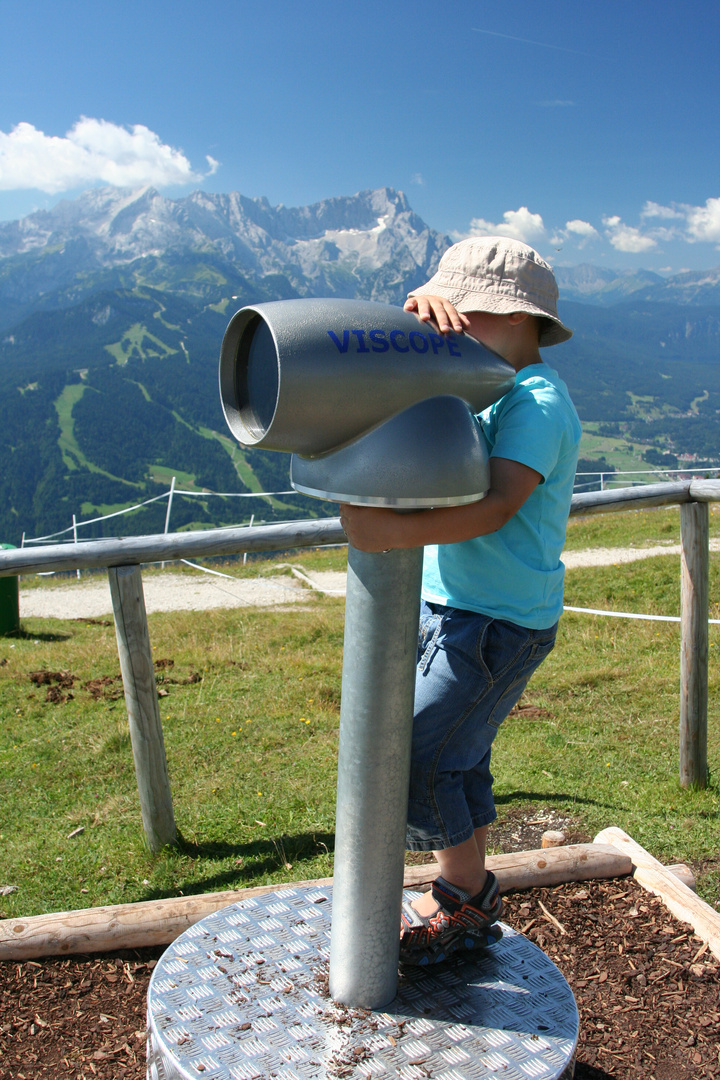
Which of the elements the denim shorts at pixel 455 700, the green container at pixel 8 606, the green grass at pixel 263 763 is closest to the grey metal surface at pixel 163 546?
the green grass at pixel 263 763

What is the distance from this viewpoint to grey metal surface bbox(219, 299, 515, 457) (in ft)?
3.80

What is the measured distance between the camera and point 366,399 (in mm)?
1203

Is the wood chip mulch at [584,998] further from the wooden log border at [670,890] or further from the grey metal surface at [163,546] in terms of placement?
the grey metal surface at [163,546]

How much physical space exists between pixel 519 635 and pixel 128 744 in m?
3.03

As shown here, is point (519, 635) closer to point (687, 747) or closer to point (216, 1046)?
point (216, 1046)

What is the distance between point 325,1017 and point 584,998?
77cm

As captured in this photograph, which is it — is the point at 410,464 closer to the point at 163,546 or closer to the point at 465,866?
the point at 465,866

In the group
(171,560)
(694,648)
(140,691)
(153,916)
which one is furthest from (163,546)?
(694,648)

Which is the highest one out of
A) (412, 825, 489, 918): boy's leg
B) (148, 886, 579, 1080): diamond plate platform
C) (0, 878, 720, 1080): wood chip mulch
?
(412, 825, 489, 918): boy's leg

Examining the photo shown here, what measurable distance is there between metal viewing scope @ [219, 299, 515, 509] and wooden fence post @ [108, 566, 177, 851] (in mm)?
1471

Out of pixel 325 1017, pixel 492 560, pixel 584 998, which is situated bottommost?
pixel 584 998

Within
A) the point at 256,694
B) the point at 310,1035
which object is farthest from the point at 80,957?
the point at 256,694

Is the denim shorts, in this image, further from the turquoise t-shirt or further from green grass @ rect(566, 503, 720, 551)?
green grass @ rect(566, 503, 720, 551)

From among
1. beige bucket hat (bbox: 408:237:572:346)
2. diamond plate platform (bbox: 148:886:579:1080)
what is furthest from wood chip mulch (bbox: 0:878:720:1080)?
beige bucket hat (bbox: 408:237:572:346)
